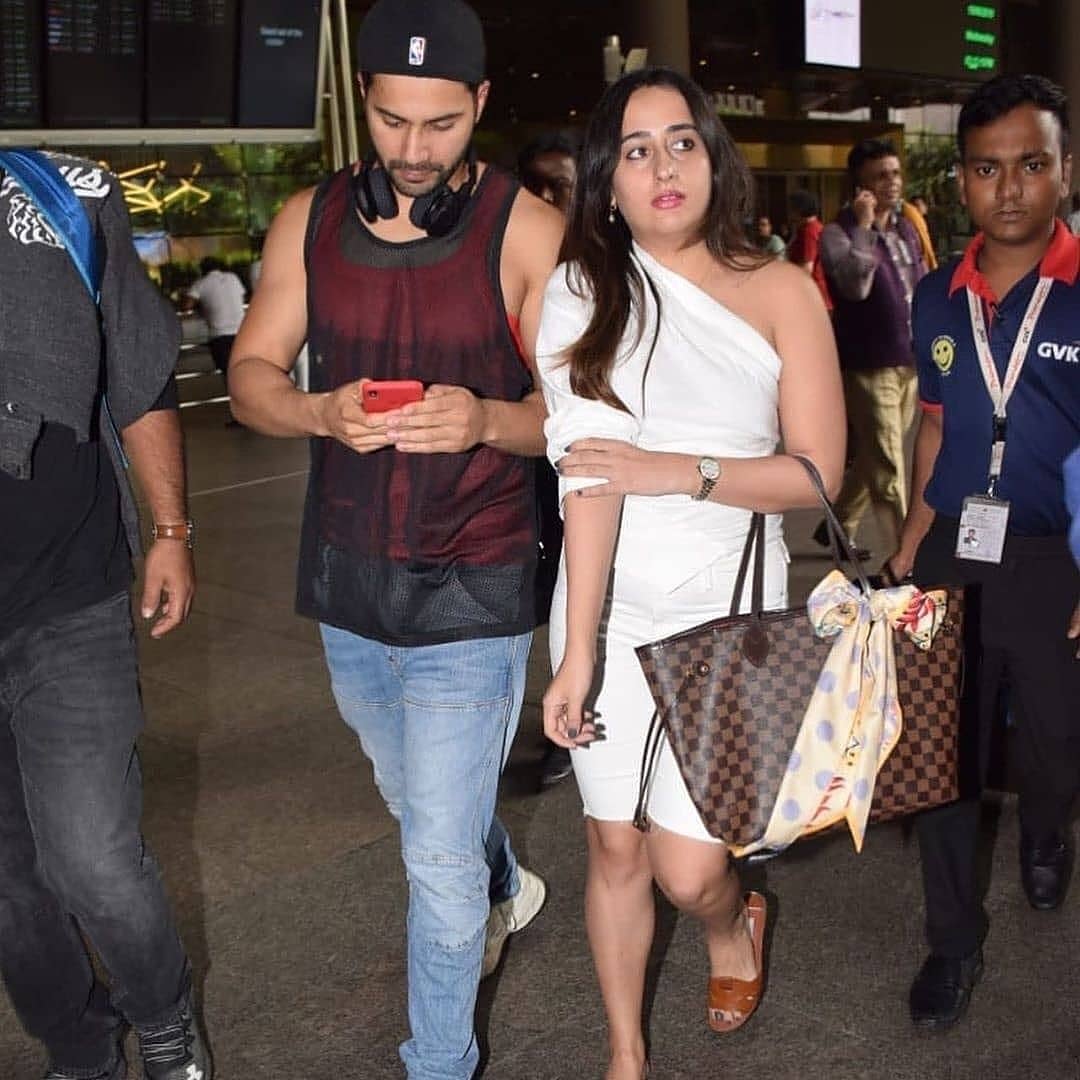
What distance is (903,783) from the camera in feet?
9.07

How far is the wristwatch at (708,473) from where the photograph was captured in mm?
2576

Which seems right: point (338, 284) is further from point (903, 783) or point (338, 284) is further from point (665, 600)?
point (903, 783)

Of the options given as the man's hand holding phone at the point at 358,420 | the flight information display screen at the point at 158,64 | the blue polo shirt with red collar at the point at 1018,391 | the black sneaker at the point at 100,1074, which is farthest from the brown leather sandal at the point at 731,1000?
the flight information display screen at the point at 158,64

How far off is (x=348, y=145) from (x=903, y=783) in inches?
342

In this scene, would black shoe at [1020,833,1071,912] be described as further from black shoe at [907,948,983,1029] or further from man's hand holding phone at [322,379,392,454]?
man's hand holding phone at [322,379,392,454]

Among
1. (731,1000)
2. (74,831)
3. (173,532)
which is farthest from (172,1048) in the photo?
(731,1000)

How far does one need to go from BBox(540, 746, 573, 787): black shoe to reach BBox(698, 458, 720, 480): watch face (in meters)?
2.31

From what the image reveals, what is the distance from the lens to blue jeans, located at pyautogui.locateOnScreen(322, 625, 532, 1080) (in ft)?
9.22

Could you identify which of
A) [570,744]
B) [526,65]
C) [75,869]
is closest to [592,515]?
[570,744]

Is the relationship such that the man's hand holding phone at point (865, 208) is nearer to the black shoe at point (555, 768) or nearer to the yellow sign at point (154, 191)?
the black shoe at point (555, 768)

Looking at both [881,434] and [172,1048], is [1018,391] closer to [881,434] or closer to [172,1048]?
[172,1048]

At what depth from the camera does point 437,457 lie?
9.25ft

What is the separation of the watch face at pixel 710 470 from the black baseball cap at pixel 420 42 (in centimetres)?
84

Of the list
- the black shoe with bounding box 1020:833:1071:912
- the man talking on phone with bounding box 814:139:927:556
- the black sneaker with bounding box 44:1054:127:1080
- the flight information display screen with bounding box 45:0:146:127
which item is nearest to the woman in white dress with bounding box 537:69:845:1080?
the black sneaker with bounding box 44:1054:127:1080
